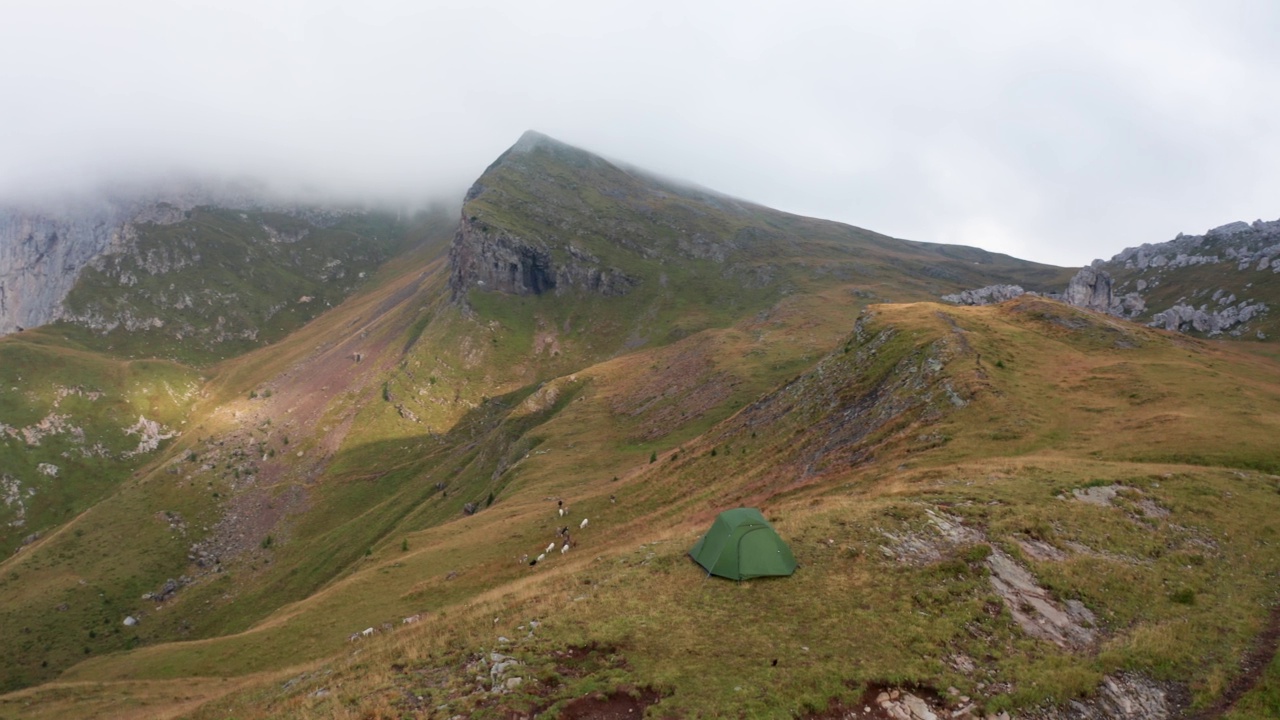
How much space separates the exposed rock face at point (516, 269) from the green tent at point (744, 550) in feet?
546

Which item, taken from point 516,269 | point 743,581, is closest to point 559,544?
point 743,581

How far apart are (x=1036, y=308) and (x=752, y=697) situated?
62.6 metres

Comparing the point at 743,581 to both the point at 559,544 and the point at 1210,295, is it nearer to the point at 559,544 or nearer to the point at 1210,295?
the point at 559,544

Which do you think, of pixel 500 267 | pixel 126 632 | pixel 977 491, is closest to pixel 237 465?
pixel 126 632

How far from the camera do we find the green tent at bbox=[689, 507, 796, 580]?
23.5 meters

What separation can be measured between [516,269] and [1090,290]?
177 meters

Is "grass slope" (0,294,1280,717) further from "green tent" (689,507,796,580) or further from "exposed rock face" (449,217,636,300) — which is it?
"exposed rock face" (449,217,636,300)

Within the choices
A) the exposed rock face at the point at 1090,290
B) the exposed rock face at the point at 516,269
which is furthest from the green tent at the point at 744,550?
the exposed rock face at the point at 1090,290

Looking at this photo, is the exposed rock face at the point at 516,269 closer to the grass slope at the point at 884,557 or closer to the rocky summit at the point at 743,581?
the rocky summit at the point at 743,581

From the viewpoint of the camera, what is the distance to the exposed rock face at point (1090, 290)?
167 meters

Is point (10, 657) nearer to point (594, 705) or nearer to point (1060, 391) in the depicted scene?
point (594, 705)

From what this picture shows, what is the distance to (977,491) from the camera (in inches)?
1111

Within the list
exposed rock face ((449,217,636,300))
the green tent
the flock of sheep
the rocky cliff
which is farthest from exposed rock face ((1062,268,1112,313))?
the green tent

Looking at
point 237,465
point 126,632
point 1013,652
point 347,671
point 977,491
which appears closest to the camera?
point 1013,652
